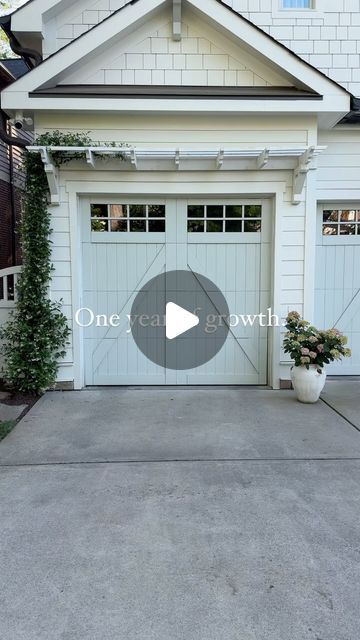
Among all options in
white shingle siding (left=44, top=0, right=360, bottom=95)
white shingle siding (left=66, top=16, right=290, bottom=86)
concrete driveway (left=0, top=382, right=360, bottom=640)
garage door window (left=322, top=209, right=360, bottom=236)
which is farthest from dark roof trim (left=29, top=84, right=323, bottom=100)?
concrete driveway (left=0, top=382, right=360, bottom=640)

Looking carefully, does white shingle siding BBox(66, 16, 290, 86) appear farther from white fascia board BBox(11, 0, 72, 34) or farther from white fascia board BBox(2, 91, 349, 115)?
white fascia board BBox(11, 0, 72, 34)

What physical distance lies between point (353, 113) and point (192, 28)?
2.16m

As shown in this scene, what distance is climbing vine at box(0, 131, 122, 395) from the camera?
515 cm

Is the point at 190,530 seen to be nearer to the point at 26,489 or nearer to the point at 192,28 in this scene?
the point at 26,489

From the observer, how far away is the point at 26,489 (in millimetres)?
3166

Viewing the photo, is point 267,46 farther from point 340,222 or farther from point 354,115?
point 340,222

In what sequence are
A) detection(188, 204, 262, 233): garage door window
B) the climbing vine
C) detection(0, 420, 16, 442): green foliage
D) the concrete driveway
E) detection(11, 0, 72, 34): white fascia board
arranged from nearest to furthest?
the concrete driveway
detection(0, 420, 16, 442): green foliage
the climbing vine
detection(11, 0, 72, 34): white fascia board
detection(188, 204, 262, 233): garage door window

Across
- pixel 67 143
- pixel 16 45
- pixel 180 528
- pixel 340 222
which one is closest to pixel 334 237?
pixel 340 222

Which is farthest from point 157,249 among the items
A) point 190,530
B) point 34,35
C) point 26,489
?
point 190,530

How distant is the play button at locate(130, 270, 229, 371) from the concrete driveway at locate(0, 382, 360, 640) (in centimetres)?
124

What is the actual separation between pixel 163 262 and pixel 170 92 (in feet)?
6.32

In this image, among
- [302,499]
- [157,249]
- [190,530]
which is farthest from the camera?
[157,249]

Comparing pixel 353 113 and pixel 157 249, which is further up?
pixel 353 113

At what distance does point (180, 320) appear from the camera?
18.8 feet
